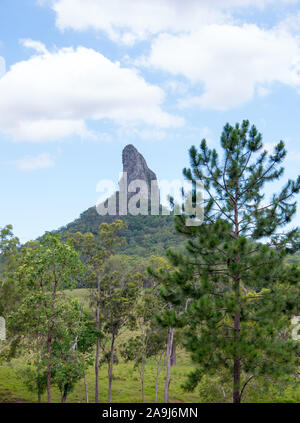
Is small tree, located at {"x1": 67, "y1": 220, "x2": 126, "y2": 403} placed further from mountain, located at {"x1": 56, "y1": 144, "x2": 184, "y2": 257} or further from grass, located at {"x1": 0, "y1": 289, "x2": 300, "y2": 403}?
mountain, located at {"x1": 56, "y1": 144, "x2": 184, "y2": 257}

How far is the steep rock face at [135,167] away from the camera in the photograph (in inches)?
4545

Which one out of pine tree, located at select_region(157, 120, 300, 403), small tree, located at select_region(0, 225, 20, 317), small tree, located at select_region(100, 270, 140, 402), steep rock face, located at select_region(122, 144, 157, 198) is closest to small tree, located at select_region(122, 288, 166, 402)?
small tree, located at select_region(100, 270, 140, 402)

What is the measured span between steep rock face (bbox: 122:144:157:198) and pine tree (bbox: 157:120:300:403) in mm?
102200

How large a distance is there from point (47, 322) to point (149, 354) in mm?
13642

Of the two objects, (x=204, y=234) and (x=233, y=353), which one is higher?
(x=204, y=234)

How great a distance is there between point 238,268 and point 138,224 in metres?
74.3

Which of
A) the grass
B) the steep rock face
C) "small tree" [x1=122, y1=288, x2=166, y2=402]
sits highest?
the steep rock face

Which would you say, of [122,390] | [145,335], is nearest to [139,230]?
[122,390]

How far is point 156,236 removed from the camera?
2906 inches

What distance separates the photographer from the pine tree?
10.1m

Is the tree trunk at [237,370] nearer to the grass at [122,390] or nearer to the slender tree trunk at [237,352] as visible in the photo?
the slender tree trunk at [237,352]

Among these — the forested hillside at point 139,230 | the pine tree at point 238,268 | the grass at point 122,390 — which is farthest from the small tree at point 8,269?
the forested hillside at point 139,230
